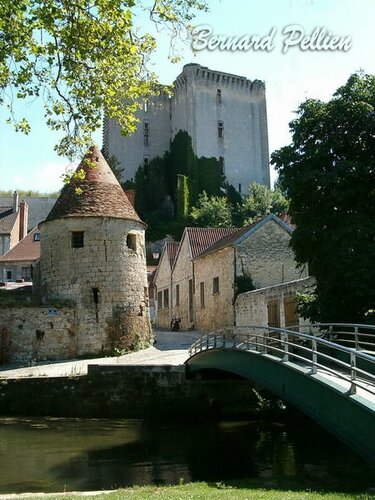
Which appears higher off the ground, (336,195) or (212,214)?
(212,214)

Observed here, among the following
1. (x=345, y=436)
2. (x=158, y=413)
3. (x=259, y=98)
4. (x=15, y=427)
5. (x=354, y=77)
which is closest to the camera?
(x=345, y=436)

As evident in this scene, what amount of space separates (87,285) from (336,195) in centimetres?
1415

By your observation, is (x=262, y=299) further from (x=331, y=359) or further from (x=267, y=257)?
(x=331, y=359)

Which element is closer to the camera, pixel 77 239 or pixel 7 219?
pixel 77 239

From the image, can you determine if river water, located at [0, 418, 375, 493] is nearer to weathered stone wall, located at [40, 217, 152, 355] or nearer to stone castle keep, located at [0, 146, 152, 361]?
stone castle keep, located at [0, 146, 152, 361]

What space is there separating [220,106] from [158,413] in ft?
168

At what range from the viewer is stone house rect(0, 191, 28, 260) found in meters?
50.8

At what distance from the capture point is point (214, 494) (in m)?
8.22

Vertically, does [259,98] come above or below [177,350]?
above

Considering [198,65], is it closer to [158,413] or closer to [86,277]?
[86,277]

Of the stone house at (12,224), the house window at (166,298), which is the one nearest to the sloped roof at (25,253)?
the stone house at (12,224)

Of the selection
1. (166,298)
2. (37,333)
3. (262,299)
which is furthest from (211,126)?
(37,333)

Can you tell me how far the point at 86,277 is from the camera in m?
25.2

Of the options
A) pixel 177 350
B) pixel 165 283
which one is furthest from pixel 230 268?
pixel 165 283
